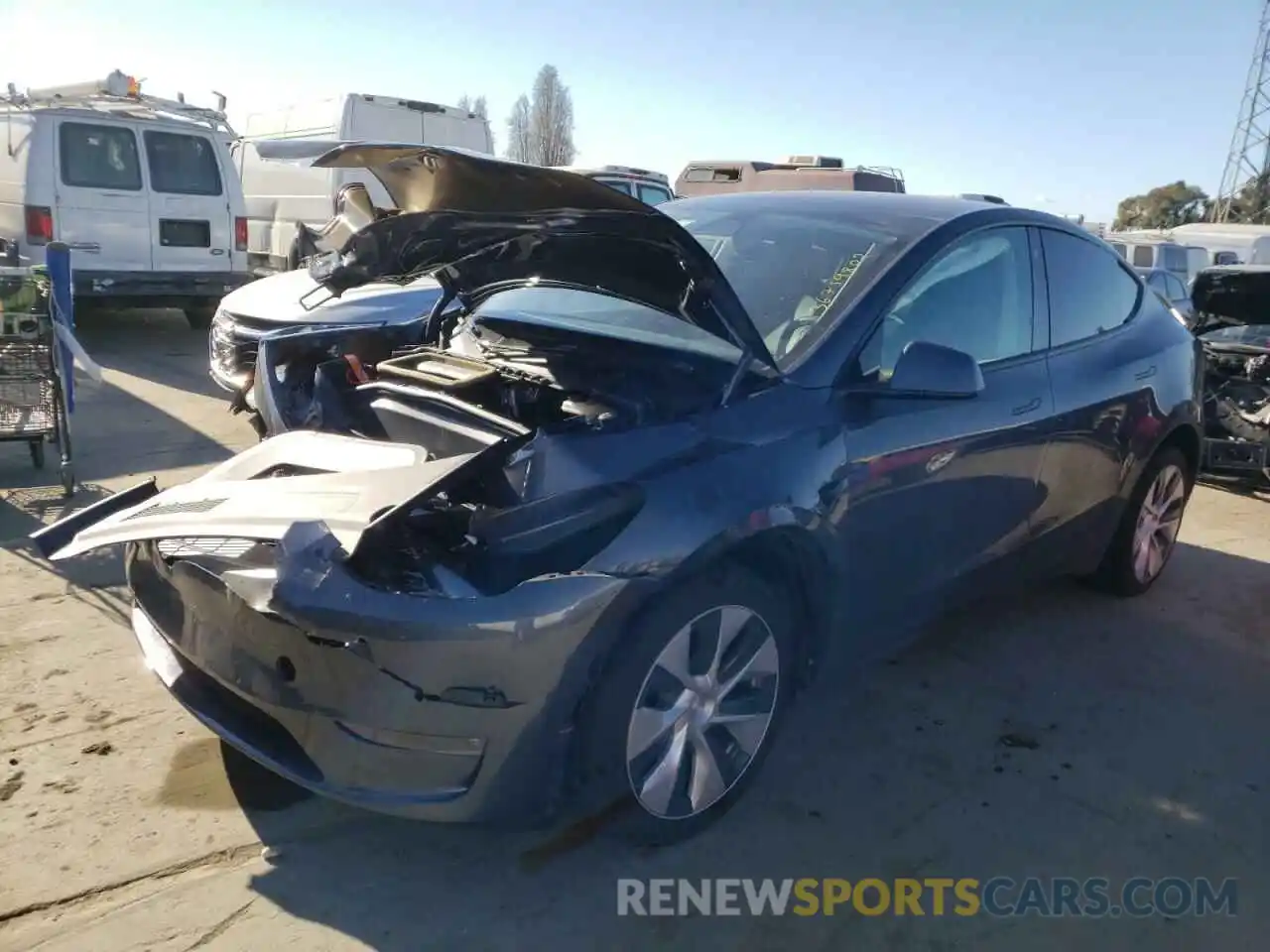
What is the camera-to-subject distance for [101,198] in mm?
9820

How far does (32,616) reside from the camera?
154 inches

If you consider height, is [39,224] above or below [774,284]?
above

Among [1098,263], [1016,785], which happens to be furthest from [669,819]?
[1098,263]

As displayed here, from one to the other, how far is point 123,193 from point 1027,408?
30.3 feet

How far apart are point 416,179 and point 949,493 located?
192cm

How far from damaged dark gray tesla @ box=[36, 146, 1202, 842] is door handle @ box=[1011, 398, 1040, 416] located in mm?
21

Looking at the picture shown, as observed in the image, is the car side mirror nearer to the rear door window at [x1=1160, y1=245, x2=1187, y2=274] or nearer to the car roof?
the car roof

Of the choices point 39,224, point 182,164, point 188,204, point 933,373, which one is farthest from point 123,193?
point 933,373

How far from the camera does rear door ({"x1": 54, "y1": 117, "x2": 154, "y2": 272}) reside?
9641 millimetres

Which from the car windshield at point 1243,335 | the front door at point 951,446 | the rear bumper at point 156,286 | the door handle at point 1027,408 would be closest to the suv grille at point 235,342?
the front door at point 951,446

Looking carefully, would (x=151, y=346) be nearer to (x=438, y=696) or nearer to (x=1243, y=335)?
(x=438, y=696)

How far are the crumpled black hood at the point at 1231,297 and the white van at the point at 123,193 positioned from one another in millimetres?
8952

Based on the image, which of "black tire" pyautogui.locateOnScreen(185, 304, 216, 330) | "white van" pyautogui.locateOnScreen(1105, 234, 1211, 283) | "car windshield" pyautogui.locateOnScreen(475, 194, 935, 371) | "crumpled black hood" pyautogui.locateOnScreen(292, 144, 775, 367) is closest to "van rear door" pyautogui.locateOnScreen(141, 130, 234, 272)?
"black tire" pyautogui.locateOnScreen(185, 304, 216, 330)

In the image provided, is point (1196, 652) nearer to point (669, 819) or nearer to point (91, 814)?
point (669, 819)
